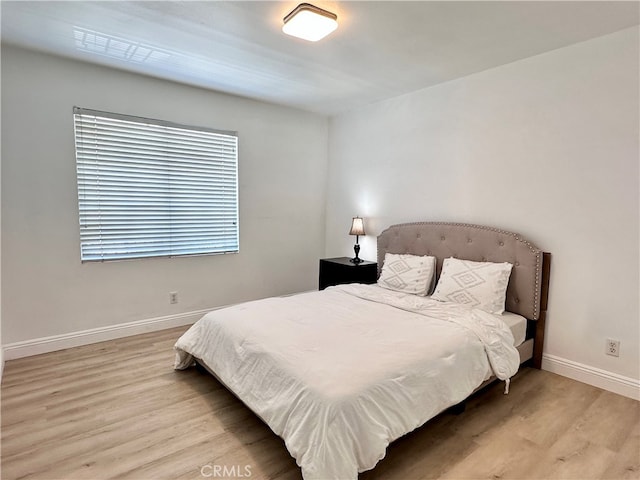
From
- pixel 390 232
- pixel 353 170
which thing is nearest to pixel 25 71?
pixel 353 170

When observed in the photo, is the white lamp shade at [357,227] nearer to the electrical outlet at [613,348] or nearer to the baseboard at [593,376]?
the baseboard at [593,376]

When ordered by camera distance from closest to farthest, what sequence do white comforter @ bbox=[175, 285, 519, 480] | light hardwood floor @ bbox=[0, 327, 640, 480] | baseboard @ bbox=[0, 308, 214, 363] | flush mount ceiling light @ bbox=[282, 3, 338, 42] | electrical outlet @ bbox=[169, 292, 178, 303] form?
1. white comforter @ bbox=[175, 285, 519, 480]
2. light hardwood floor @ bbox=[0, 327, 640, 480]
3. flush mount ceiling light @ bbox=[282, 3, 338, 42]
4. baseboard @ bbox=[0, 308, 214, 363]
5. electrical outlet @ bbox=[169, 292, 178, 303]

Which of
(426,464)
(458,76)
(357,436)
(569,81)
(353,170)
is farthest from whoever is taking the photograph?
(353,170)

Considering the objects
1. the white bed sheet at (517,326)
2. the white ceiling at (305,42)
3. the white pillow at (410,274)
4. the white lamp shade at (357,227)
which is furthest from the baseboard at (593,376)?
the white ceiling at (305,42)

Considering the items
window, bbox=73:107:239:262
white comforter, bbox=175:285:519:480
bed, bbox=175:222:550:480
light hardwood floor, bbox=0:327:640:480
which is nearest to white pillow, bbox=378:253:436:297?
bed, bbox=175:222:550:480

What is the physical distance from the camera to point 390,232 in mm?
3783

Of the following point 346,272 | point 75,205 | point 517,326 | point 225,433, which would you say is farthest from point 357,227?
point 75,205

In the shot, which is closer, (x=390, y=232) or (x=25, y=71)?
(x=25, y=71)

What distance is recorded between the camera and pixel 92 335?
10.5 feet

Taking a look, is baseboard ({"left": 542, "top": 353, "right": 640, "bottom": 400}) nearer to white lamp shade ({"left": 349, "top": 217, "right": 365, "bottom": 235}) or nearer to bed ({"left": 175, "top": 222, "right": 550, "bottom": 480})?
bed ({"left": 175, "top": 222, "right": 550, "bottom": 480})

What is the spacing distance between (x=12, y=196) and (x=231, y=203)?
1859 mm

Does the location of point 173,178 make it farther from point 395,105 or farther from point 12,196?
point 395,105

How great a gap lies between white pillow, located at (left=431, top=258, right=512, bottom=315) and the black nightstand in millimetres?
979

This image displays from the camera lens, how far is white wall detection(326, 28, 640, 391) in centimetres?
239
